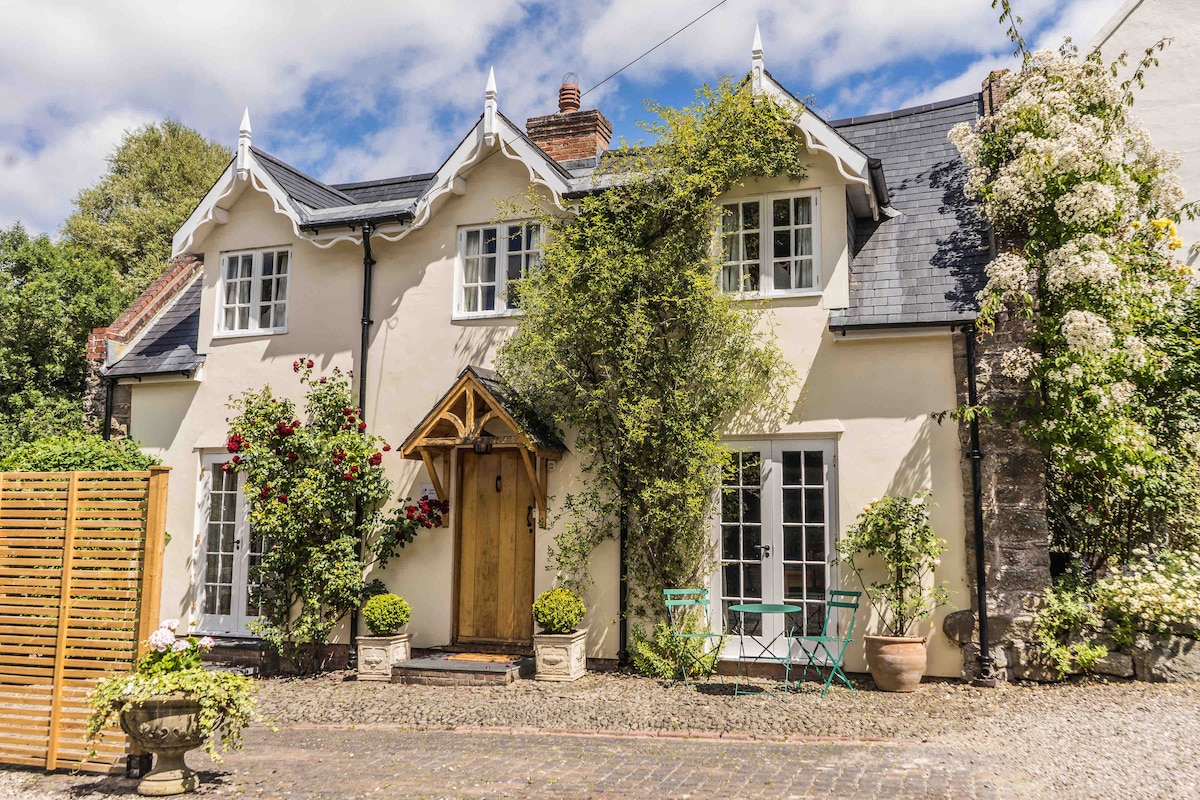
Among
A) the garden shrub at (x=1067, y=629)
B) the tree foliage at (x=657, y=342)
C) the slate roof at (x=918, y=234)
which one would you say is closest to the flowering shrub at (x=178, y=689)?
the tree foliage at (x=657, y=342)

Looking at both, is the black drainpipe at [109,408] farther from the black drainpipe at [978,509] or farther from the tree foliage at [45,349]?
the black drainpipe at [978,509]

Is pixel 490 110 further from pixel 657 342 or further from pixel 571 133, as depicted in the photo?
pixel 657 342

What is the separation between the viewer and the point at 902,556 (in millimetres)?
9570

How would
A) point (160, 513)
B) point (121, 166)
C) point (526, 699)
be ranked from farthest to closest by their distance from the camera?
point (121, 166) < point (526, 699) < point (160, 513)

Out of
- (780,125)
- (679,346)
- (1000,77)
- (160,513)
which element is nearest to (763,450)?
(679,346)

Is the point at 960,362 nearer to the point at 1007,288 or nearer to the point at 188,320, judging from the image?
the point at 1007,288

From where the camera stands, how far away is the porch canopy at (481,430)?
1077 cm

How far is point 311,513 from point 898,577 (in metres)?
7.07

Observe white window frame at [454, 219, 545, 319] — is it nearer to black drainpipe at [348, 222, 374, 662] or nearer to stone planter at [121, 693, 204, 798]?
black drainpipe at [348, 222, 374, 662]

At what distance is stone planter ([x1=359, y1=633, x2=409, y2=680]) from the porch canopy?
6.30 feet

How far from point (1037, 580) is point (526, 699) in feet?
18.1

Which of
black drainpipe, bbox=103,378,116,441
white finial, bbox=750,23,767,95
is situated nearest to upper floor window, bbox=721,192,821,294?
white finial, bbox=750,23,767,95

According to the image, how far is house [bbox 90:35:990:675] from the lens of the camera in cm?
1023

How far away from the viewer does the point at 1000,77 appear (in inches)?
446
